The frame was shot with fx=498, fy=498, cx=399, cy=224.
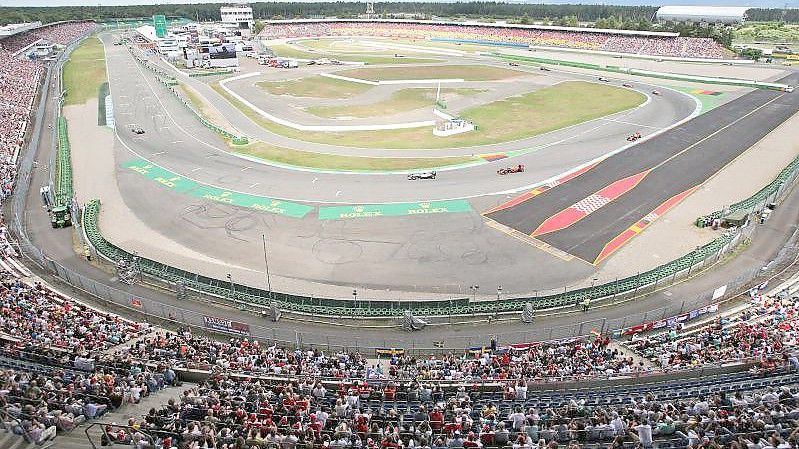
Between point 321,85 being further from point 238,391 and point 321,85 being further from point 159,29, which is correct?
point 159,29

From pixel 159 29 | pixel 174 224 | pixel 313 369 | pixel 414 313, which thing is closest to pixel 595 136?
pixel 414 313

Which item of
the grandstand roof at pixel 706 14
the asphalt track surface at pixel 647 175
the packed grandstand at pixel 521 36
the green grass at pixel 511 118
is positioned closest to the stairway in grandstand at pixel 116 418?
the asphalt track surface at pixel 647 175

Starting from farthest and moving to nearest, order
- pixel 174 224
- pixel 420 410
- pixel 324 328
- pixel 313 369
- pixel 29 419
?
pixel 174 224
pixel 324 328
pixel 313 369
pixel 420 410
pixel 29 419

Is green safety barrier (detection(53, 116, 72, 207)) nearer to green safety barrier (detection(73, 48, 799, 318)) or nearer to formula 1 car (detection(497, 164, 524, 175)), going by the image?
green safety barrier (detection(73, 48, 799, 318))

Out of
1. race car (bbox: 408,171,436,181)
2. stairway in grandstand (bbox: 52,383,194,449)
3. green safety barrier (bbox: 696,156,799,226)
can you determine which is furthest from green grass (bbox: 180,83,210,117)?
green safety barrier (bbox: 696,156,799,226)

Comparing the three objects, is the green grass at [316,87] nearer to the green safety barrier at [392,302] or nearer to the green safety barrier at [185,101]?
the green safety barrier at [185,101]
